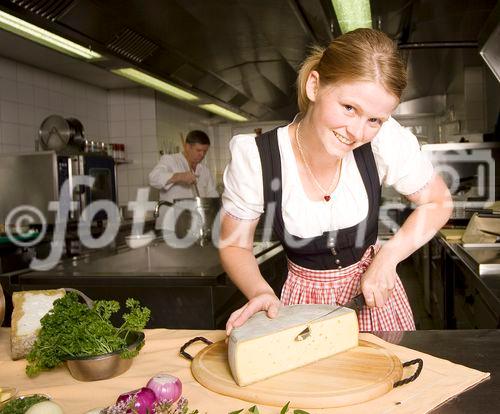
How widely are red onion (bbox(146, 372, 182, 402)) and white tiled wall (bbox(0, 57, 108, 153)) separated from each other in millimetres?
4548

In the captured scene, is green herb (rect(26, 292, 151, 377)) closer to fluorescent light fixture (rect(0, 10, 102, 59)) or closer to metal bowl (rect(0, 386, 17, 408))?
metal bowl (rect(0, 386, 17, 408))

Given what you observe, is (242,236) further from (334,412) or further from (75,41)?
(75,41)

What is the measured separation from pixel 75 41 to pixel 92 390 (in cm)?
213

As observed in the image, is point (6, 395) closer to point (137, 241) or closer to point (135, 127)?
point (137, 241)

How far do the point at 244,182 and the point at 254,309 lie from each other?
39 cm

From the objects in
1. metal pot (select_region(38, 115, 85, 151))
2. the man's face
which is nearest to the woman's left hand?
the man's face

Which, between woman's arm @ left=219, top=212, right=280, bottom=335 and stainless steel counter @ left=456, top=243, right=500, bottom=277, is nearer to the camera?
woman's arm @ left=219, top=212, right=280, bottom=335

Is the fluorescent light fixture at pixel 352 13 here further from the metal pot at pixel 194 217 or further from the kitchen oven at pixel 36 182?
the kitchen oven at pixel 36 182

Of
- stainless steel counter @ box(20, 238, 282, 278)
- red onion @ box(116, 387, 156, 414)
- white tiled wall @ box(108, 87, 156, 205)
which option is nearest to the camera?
red onion @ box(116, 387, 156, 414)

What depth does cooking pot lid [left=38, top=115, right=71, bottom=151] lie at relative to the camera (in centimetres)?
498

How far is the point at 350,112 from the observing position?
3.80ft

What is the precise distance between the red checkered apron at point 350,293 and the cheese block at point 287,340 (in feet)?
1.33

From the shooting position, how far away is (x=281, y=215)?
143 centimetres

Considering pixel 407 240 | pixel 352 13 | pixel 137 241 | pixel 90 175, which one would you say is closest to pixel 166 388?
pixel 407 240
